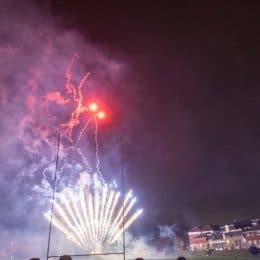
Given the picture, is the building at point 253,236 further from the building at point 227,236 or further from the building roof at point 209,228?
the building roof at point 209,228

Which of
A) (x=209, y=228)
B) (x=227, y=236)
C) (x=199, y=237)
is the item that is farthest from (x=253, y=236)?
(x=209, y=228)

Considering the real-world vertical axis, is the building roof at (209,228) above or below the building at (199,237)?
above

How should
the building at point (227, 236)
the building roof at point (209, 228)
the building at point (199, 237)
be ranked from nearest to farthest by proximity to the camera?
the building at point (227, 236) → the building at point (199, 237) → the building roof at point (209, 228)

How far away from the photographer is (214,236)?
86.1 meters

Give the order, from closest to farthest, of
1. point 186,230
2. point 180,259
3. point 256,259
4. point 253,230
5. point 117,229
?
point 180,259 → point 256,259 → point 117,229 → point 253,230 → point 186,230

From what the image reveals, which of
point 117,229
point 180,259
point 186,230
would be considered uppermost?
point 186,230

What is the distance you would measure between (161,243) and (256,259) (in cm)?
6190

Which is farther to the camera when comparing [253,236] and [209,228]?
[209,228]

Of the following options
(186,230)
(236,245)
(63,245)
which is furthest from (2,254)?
(236,245)

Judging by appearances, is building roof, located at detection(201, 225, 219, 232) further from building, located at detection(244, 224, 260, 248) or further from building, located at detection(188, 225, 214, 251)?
building, located at detection(244, 224, 260, 248)

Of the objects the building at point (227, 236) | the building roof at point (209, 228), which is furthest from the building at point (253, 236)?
the building roof at point (209, 228)

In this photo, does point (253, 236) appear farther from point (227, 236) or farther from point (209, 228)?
point (209, 228)

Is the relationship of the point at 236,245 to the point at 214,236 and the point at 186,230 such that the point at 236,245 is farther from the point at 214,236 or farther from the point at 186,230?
the point at 186,230

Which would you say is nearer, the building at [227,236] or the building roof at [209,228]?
the building at [227,236]
